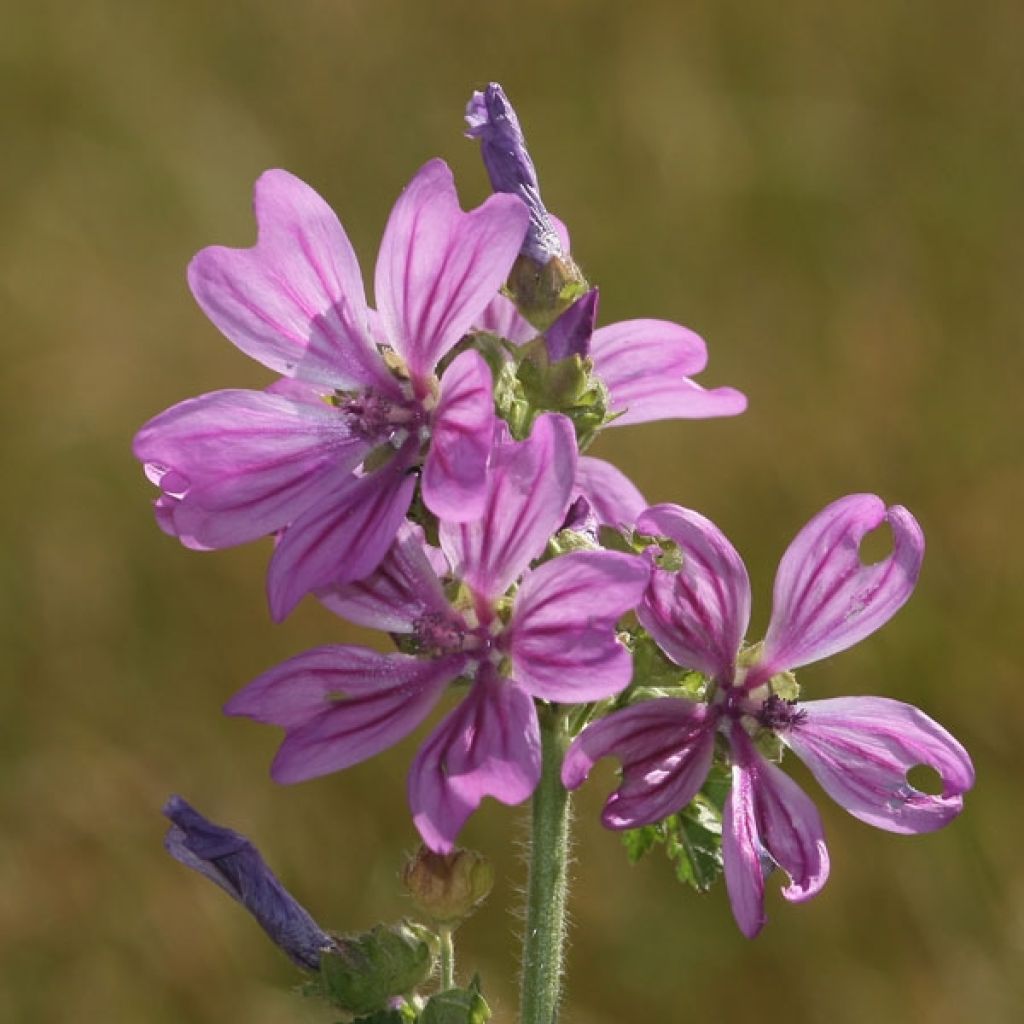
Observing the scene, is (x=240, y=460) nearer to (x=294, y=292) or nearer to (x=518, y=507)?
(x=294, y=292)

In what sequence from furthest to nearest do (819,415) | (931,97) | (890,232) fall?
1. (931,97)
2. (890,232)
3. (819,415)

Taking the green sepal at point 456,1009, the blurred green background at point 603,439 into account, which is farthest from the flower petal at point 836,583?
the blurred green background at point 603,439

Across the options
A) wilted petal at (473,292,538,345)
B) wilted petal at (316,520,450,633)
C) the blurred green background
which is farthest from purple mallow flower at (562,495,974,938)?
the blurred green background

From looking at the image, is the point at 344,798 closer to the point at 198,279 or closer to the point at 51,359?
the point at 51,359

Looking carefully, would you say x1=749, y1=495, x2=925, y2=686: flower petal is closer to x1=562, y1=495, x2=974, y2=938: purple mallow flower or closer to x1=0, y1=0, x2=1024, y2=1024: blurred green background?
x1=562, y1=495, x2=974, y2=938: purple mallow flower

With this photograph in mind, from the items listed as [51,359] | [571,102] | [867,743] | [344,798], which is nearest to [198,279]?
[867,743]

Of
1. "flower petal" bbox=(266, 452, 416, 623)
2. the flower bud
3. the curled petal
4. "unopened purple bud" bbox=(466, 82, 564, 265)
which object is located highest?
"unopened purple bud" bbox=(466, 82, 564, 265)

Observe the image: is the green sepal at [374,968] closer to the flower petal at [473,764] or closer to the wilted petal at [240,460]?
the flower petal at [473,764]
